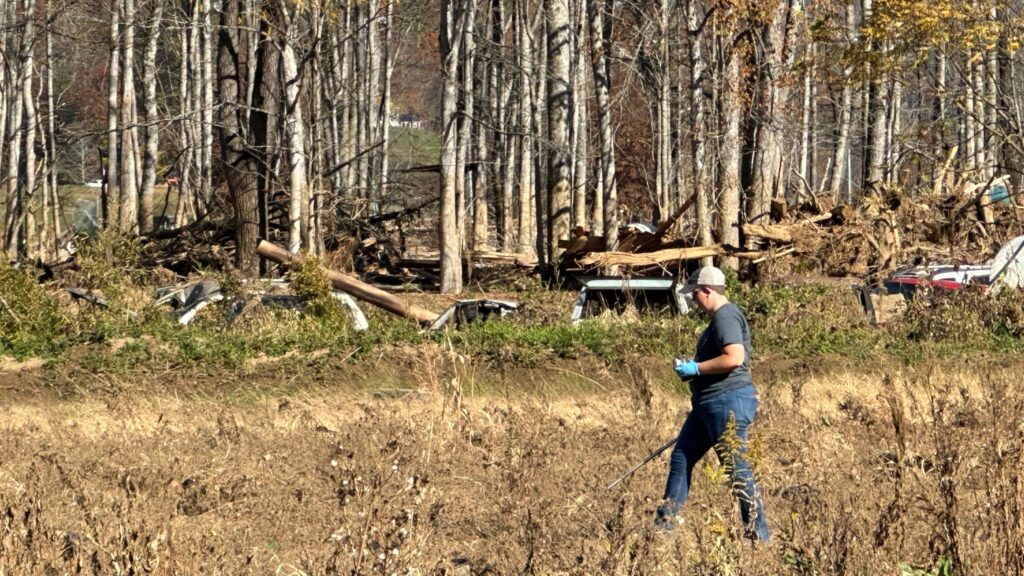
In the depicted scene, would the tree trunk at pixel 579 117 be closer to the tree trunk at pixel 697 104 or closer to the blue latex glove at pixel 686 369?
the tree trunk at pixel 697 104

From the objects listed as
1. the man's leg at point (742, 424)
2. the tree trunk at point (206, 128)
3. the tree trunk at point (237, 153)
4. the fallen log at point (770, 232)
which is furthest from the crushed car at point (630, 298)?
the tree trunk at point (206, 128)

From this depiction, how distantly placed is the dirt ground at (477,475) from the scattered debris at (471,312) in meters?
1.90

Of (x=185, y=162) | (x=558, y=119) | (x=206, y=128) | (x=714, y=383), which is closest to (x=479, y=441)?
(x=714, y=383)

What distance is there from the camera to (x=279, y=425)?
500 inches

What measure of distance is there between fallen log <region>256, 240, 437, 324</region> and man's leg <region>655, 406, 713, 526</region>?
919cm

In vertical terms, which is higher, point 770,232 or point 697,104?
point 697,104

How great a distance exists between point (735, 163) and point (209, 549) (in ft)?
63.9

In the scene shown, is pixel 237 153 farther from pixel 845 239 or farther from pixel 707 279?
pixel 707 279

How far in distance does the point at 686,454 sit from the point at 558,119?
1897cm

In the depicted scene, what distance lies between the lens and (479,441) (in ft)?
36.3

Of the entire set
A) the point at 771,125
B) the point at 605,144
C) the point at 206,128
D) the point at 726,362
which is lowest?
the point at 726,362

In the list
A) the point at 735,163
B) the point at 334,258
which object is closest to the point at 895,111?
the point at 735,163

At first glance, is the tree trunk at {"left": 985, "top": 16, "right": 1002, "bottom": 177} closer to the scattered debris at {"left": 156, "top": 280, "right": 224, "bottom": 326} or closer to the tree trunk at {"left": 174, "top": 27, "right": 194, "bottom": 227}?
the scattered debris at {"left": 156, "top": 280, "right": 224, "bottom": 326}

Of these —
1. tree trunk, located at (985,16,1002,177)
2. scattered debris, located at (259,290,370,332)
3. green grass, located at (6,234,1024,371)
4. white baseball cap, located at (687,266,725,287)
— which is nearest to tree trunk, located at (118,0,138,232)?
green grass, located at (6,234,1024,371)
